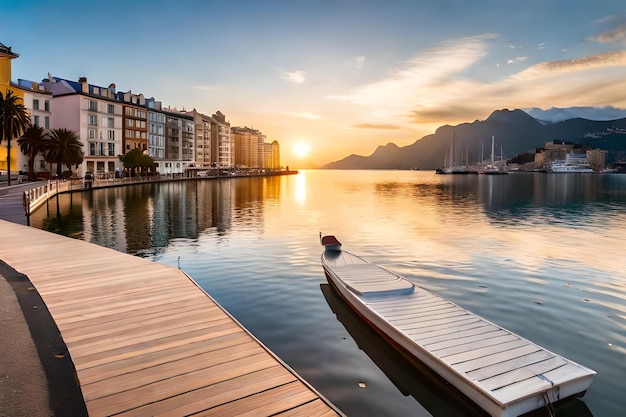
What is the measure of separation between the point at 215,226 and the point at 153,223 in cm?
622

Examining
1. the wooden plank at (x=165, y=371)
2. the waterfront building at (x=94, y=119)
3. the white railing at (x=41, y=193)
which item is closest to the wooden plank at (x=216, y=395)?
the wooden plank at (x=165, y=371)

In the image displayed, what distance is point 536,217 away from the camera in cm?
5053

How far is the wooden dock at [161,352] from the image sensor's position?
23.2 feet

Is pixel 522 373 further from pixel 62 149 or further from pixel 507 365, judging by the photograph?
pixel 62 149

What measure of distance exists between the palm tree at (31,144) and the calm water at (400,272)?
49.7 metres

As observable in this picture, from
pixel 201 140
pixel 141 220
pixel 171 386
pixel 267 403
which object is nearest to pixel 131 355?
pixel 171 386

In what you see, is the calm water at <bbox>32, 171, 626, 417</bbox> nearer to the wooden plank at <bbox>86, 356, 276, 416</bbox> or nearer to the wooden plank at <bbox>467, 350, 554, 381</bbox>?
the wooden plank at <bbox>467, 350, 554, 381</bbox>

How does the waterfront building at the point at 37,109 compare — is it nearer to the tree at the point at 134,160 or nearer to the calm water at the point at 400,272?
the tree at the point at 134,160

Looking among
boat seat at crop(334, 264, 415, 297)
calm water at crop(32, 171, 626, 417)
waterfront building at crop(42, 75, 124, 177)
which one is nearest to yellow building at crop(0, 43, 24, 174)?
waterfront building at crop(42, 75, 124, 177)

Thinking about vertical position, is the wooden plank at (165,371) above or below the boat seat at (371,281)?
above

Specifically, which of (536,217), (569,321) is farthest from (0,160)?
(569,321)

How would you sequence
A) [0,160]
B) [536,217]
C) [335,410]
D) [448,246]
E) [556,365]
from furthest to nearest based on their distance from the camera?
[0,160]
[536,217]
[448,246]
[556,365]
[335,410]

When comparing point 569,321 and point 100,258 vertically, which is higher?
point 100,258

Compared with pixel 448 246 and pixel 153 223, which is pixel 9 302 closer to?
pixel 448 246
